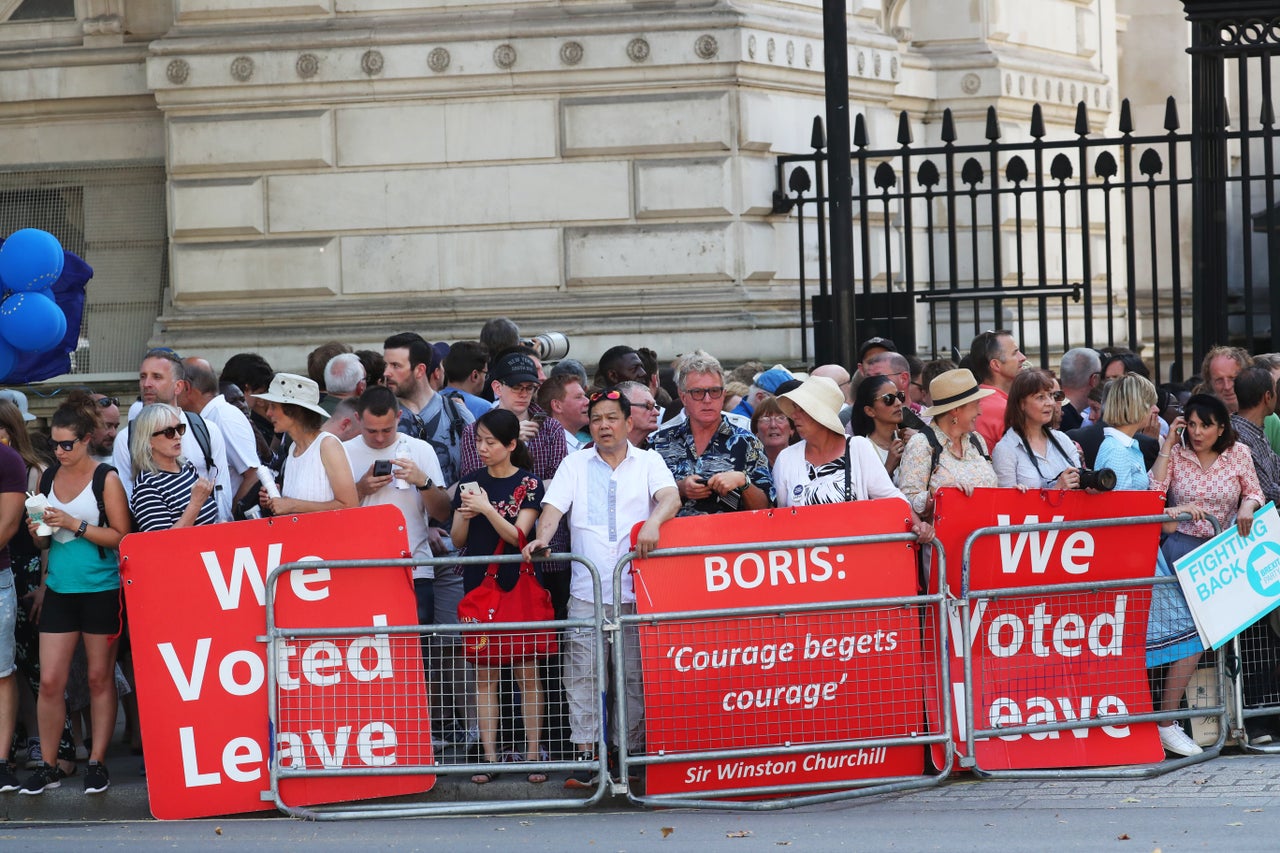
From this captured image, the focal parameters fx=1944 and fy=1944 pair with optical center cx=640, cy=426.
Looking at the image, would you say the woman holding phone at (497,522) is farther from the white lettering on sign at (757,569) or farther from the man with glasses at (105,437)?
the man with glasses at (105,437)

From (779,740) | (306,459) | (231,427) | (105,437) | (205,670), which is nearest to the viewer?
(205,670)

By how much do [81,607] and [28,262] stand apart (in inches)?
86.2

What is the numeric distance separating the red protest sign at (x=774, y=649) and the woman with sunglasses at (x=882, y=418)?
2.54 ft

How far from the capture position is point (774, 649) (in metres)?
8.74

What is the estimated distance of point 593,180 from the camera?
14.5 metres

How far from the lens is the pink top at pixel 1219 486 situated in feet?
30.9

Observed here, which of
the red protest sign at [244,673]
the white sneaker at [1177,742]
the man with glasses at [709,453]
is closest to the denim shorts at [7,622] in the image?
the red protest sign at [244,673]

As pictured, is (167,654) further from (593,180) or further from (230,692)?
(593,180)

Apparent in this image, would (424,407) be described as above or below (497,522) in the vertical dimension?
above

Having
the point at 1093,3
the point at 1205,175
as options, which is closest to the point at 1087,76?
the point at 1093,3

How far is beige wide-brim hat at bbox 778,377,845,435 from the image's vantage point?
8.97 meters

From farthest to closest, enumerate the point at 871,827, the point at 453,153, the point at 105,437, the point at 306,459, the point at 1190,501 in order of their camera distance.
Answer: the point at 453,153 < the point at 105,437 < the point at 1190,501 < the point at 306,459 < the point at 871,827

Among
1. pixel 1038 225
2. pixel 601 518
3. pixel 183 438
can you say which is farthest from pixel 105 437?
pixel 1038 225

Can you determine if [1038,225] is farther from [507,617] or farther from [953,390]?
[507,617]
